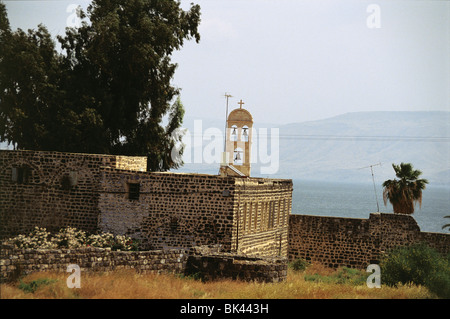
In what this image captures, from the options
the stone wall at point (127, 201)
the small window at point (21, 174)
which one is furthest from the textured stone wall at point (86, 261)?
the small window at point (21, 174)

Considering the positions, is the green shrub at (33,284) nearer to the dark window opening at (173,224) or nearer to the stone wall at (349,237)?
the dark window opening at (173,224)

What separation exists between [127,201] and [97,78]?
10324 millimetres

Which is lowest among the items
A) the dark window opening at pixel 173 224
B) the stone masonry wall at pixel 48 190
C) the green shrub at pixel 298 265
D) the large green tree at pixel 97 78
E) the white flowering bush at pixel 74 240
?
the green shrub at pixel 298 265

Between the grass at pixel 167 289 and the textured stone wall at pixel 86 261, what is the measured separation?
A: 0.89 ft

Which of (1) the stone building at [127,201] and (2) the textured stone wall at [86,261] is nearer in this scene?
(2) the textured stone wall at [86,261]

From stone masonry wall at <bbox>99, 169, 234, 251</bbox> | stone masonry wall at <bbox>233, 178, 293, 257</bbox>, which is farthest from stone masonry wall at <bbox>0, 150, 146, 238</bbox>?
stone masonry wall at <bbox>233, 178, 293, 257</bbox>

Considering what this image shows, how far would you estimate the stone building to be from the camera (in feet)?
84.4

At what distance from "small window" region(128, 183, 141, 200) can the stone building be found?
20 millimetres

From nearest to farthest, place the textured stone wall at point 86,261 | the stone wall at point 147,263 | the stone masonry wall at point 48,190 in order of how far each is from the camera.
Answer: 1. the textured stone wall at point 86,261
2. the stone wall at point 147,263
3. the stone masonry wall at point 48,190

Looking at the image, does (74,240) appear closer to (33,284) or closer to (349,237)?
(33,284)

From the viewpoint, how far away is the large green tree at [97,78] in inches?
1292

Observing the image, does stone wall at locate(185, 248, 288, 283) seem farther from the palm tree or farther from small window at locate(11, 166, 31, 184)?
the palm tree
